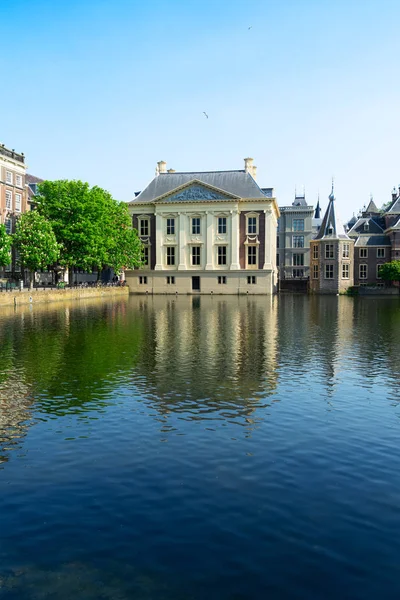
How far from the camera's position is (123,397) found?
18.0m

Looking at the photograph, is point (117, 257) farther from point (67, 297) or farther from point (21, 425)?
point (21, 425)

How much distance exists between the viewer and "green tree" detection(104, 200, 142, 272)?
84406 millimetres

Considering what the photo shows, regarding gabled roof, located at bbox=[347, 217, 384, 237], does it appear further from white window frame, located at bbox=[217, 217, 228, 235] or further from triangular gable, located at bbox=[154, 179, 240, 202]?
triangular gable, located at bbox=[154, 179, 240, 202]

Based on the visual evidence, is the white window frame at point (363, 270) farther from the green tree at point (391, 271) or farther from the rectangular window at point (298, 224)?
the rectangular window at point (298, 224)

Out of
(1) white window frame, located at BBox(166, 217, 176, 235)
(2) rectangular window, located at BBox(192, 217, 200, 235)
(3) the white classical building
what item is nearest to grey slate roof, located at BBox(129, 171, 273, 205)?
(3) the white classical building

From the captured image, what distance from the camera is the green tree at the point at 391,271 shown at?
343ft

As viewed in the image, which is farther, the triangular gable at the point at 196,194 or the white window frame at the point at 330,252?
the white window frame at the point at 330,252

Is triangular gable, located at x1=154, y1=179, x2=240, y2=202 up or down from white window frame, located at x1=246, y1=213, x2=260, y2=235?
up

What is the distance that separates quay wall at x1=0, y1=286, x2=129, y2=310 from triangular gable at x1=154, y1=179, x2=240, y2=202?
22.0 metres

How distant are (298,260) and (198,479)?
125965 mm

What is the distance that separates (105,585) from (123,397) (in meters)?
10.5

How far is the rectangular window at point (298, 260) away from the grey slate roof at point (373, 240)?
63.1 feet

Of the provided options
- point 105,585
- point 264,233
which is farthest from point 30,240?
point 105,585

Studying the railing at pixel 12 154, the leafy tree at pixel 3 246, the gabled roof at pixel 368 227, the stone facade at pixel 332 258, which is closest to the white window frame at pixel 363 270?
the stone facade at pixel 332 258
